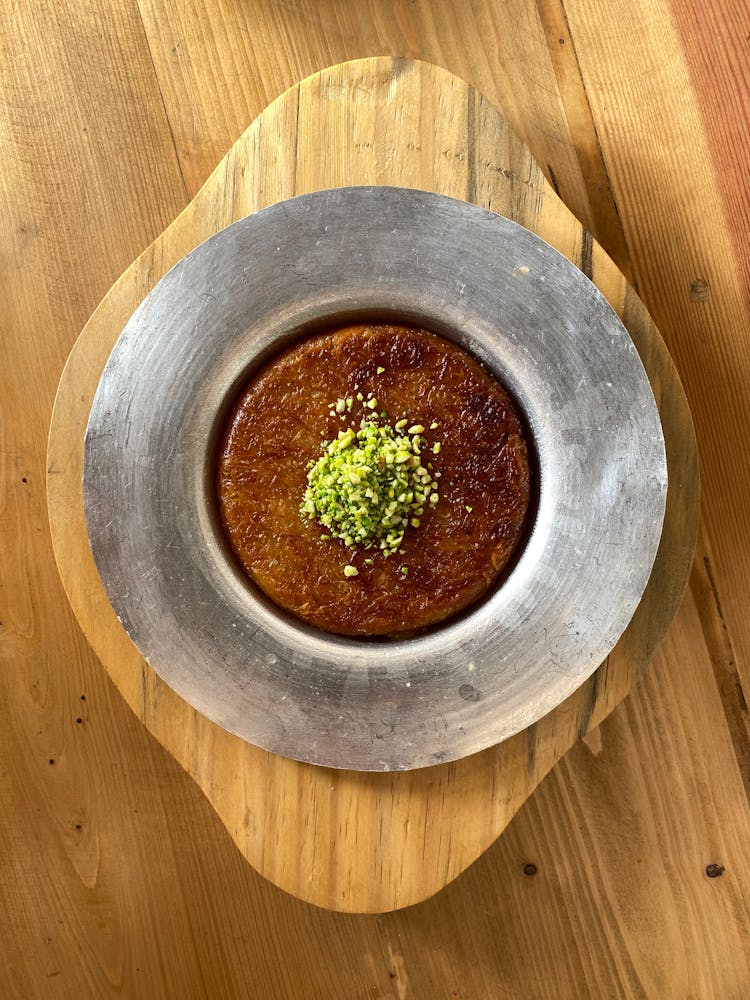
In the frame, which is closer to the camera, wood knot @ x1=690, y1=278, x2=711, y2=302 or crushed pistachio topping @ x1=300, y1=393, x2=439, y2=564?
crushed pistachio topping @ x1=300, y1=393, x2=439, y2=564

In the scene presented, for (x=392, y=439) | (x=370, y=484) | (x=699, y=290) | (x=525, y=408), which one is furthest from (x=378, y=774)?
(x=699, y=290)

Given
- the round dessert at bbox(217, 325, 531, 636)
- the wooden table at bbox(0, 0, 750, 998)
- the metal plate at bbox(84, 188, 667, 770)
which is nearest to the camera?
the metal plate at bbox(84, 188, 667, 770)

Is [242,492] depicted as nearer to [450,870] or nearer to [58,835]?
[450,870]

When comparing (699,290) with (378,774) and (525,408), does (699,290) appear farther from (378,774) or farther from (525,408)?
(378,774)

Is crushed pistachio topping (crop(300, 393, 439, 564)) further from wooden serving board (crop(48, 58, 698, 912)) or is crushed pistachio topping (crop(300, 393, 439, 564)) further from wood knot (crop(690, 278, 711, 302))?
wood knot (crop(690, 278, 711, 302))

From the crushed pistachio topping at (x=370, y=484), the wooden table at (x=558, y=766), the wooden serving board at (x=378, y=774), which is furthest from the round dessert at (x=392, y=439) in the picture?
the wooden table at (x=558, y=766)

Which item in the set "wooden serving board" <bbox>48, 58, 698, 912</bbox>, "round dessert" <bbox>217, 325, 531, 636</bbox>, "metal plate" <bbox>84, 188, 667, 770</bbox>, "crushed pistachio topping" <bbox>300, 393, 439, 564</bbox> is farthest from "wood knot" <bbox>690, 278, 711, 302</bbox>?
"crushed pistachio topping" <bbox>300, 393, 439, 564</bbox>

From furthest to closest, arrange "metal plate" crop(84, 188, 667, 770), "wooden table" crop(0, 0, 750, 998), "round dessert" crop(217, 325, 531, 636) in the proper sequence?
"wooden table" crop(0, 0, 750, 998)
"round dessert" crop(217, 325, 531, 636)
"metal plate" crop(84, 188, 667, 770)

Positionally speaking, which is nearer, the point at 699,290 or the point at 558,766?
the point at 699,290

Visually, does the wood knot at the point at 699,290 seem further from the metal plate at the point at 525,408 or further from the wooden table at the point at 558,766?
the metal plate at the point at 525,408
